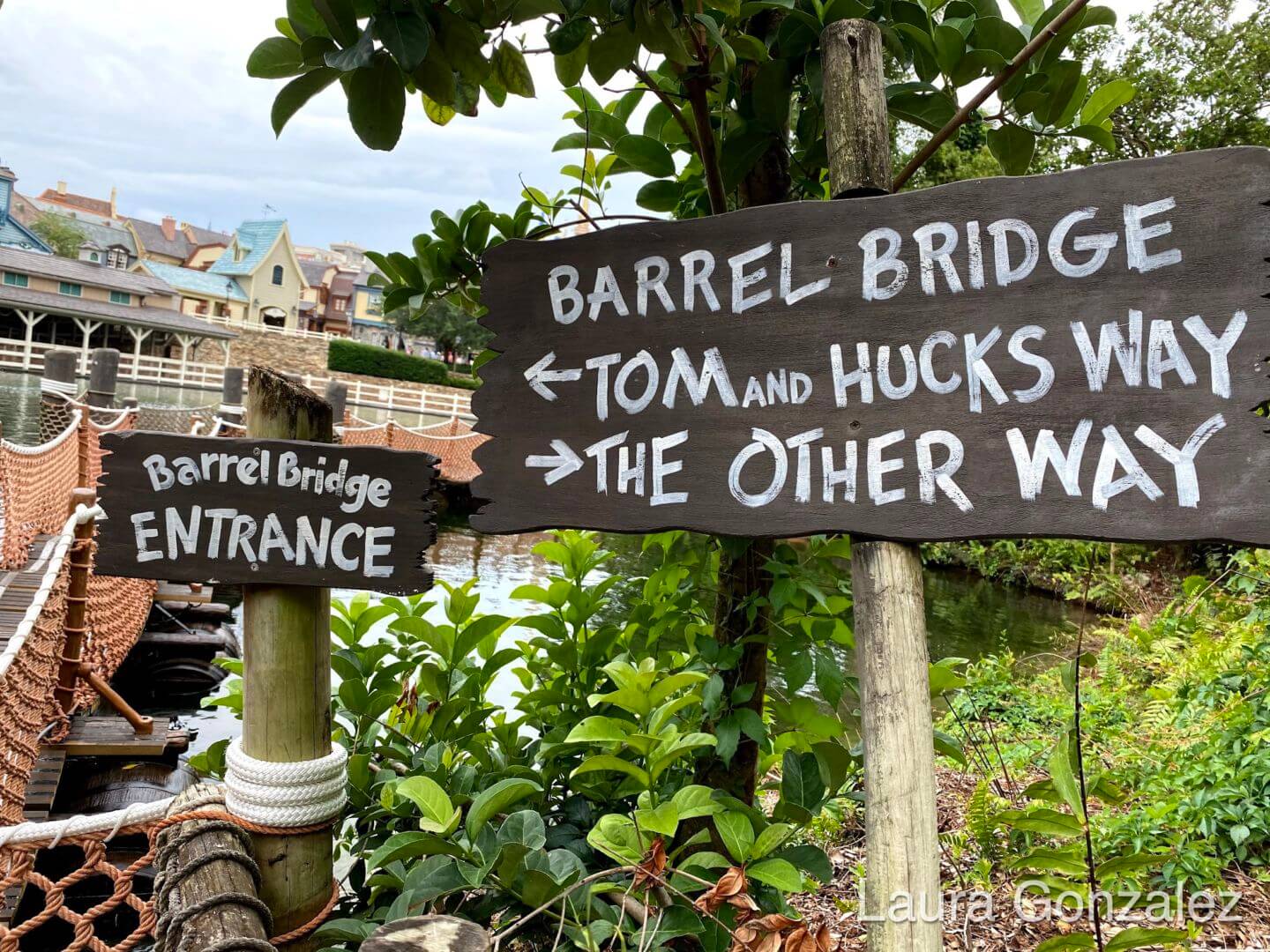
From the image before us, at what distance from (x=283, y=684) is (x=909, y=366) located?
Answer: 127 centimetres

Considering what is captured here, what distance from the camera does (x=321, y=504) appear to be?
1.61 metres

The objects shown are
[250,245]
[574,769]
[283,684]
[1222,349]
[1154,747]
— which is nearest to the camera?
[1222,349]

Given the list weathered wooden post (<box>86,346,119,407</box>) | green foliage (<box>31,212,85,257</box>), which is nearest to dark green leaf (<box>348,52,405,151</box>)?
weathered wooden post (<box>86,346,119,407</box>)

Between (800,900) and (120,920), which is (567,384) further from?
(120,920)

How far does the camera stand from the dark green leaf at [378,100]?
133 cm

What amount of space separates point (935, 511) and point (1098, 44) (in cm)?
1497

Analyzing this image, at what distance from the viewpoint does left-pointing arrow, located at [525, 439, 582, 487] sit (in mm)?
1429

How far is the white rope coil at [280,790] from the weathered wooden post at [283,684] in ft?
0.10

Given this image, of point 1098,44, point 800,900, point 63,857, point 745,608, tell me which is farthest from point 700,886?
point 1098,44

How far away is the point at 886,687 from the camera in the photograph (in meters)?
1.25

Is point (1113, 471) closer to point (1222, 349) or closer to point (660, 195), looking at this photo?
point (1222, 349)

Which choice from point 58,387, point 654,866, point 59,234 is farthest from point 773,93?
point 59,234

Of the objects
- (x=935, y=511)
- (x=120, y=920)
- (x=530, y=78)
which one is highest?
(x=530, y=78)

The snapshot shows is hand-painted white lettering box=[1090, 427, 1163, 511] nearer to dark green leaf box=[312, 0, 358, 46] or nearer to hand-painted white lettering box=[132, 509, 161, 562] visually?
dark green leaf box=[312, 0, 358, 46]
